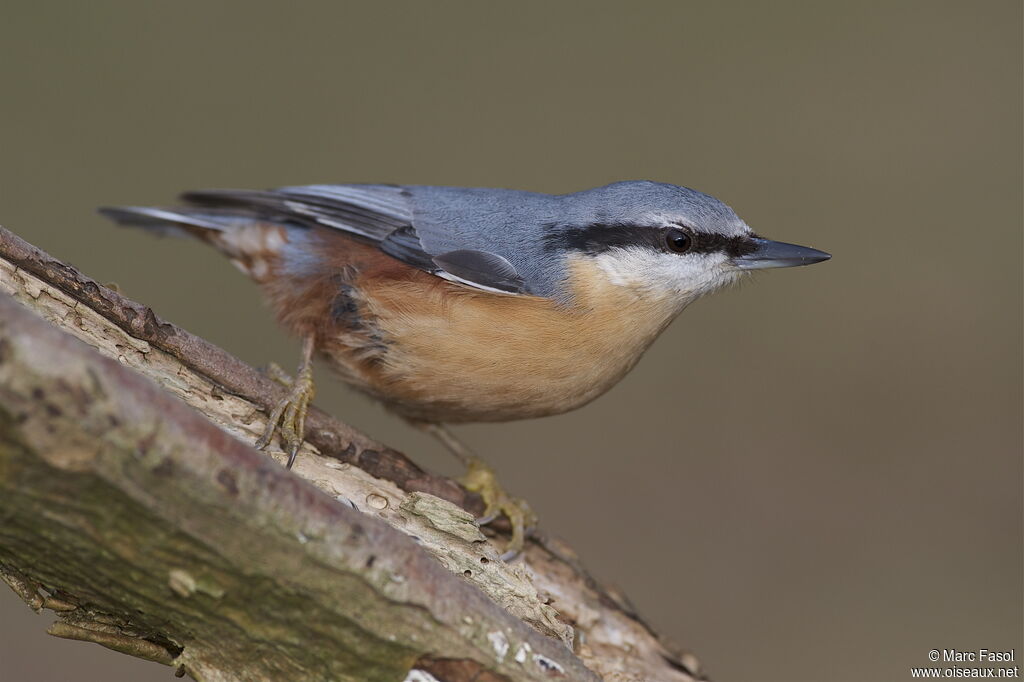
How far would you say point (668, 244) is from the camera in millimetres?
3377

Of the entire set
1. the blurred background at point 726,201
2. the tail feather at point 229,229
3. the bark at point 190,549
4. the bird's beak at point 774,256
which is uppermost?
the blurred background at point 726,201

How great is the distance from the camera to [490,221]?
3547 mm

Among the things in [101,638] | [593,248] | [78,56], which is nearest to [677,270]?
[593,248]

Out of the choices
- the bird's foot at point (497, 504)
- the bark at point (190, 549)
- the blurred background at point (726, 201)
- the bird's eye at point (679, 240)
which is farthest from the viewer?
the blurred background at point (726, 201)

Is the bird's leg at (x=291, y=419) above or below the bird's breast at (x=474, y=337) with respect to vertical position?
below

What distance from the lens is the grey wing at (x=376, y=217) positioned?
11.0ft

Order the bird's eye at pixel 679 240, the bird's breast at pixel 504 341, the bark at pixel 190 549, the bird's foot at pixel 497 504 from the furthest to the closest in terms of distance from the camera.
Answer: the bird's foot at pixel 497 504 → the bird's eye at pixel 679 240 → the bird's breast at pixel 504 341 → the bark at pixel 190 549

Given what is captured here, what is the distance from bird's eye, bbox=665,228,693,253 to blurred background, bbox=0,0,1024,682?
88.4 inches

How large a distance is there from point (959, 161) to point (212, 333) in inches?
234

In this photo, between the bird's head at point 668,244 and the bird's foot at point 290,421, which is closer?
the bird's foot at point 290,421

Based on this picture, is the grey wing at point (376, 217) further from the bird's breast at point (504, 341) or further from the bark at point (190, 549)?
the bark at point (190, 549)

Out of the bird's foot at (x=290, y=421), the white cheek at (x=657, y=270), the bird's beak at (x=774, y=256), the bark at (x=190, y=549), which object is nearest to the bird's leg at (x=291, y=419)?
the bird's foot at (x=290, y=421)

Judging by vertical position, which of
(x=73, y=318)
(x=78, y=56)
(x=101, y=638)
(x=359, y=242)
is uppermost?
(x=78, y=56)

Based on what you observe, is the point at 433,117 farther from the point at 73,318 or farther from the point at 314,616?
the point at 314,616
